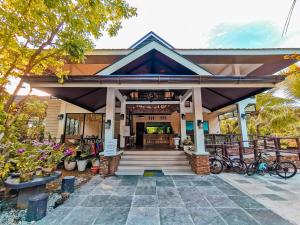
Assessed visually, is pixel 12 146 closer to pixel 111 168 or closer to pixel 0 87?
pixel 0 87

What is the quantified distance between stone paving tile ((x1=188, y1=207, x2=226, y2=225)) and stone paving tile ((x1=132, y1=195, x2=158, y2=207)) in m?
0.90

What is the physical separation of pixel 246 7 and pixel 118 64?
4879mm

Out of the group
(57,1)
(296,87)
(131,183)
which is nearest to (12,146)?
(131,183)

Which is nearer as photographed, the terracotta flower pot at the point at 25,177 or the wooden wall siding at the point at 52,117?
the terracotta flower pot at the point at 25,177

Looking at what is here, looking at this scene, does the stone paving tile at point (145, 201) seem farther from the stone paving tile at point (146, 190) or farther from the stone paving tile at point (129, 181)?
the stone paving tile at point (129, 181)

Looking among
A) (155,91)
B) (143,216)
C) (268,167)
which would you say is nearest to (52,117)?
(155,91)

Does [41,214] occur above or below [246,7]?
below

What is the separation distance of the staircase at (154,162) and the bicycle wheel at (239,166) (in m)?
2.04

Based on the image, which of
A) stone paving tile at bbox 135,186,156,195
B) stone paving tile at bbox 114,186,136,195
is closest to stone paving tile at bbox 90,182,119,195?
stone paving tile at bbox 114,186,136,195

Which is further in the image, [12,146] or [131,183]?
[131,183]

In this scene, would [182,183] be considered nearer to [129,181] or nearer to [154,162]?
[129,181]

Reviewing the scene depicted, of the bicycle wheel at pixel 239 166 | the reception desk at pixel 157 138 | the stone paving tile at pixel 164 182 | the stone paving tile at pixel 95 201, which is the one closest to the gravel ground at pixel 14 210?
the stone paving tile at pixel 95 201

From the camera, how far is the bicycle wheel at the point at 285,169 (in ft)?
17.9

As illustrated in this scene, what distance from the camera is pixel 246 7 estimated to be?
2.67 meters
